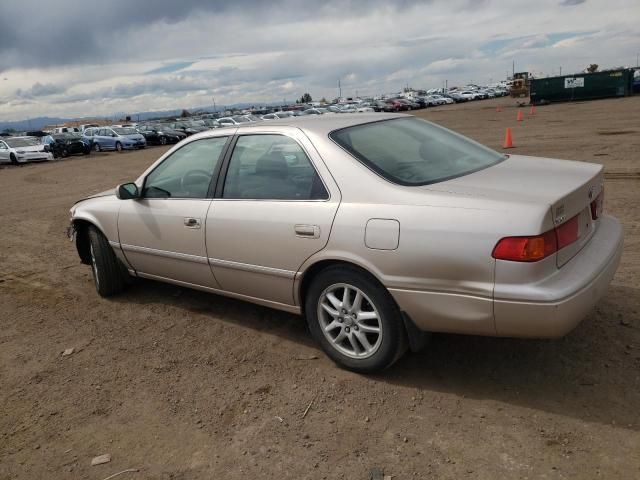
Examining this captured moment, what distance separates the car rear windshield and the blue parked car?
98.6 ft

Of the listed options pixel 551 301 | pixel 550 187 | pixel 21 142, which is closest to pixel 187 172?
pixel 550 187

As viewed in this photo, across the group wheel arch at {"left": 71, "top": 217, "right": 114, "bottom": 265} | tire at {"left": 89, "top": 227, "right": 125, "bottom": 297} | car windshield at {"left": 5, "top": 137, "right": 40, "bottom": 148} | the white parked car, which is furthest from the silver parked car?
car windshield at {"left": 5, "top": 137, "right": 40, "bottom": 148}

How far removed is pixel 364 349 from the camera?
11.1 feet

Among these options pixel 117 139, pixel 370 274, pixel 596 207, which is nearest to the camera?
pixel 370 274

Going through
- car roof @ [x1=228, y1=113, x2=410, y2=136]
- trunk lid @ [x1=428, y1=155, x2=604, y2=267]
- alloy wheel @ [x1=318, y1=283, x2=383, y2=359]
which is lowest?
alloy wheel @ [x1=318, y1=283, x2=383, y2=359]

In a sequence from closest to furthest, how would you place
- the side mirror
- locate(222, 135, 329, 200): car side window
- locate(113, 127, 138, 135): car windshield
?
locate(222, 135, 329, 200): car side window < the side mirror < locate(113, 127, 138, 135): car windshield

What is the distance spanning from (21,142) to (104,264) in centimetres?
2548

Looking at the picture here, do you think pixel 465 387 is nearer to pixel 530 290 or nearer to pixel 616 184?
pixel 530 290

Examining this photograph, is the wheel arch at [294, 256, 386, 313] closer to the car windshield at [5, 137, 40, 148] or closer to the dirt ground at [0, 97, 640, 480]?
the dirt ground at [0, 97, 640, 480]

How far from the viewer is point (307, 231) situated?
337 centimetres

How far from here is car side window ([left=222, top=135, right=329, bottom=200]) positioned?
3513mm

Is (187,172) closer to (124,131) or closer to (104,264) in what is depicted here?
(104,264)

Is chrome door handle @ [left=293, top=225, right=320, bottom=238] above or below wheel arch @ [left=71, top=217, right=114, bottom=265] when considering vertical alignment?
above

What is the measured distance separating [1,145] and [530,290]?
29510 millimetres
